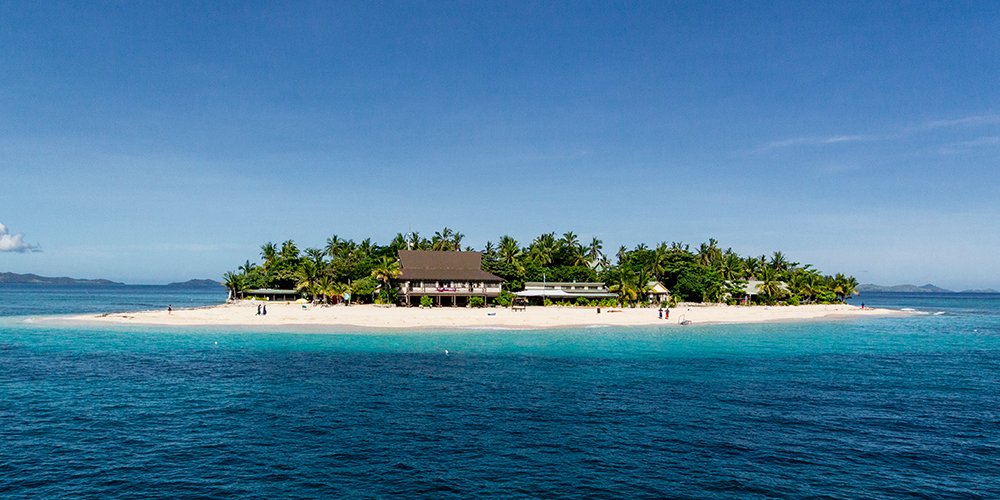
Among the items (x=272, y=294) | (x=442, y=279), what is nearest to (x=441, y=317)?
(x=442, y=279)

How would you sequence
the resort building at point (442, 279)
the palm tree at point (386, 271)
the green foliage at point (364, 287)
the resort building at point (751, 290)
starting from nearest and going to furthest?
the resort building at point (442, 279), the palm tree at point (386, 271), the green foliage at point (364, 287), the resort building at point (751, 290)

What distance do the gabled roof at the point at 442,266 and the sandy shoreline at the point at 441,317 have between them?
679 centimetres

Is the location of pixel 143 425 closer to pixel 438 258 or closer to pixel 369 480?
pixel 369 480

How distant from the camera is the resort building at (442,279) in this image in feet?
260

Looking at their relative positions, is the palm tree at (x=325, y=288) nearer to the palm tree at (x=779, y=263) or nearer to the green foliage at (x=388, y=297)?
the green foliage at (x=388, y=297)

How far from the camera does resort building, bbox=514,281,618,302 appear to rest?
275 feet

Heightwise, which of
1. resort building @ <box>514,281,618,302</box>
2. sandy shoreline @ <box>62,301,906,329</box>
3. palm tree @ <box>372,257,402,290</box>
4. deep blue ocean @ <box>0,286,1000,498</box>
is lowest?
deep blue ocean @ <box>0,286,1000,498</box>

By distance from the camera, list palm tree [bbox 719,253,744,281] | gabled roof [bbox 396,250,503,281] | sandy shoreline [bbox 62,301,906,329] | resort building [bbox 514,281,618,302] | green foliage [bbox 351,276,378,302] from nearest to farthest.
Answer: sandy shoreline [bbox 62,301,906,329] → gabled roof [bbox 396,250,503,281] → green foliage [bbox 351,276,378,302] → resort building [bbox 514,281,618,302] → palm tree [bbox 719,253,744,281]

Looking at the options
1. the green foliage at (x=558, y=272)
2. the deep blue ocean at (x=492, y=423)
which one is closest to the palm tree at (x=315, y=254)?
the green foliage at (x=558, y=272)

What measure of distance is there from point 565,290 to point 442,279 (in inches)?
789

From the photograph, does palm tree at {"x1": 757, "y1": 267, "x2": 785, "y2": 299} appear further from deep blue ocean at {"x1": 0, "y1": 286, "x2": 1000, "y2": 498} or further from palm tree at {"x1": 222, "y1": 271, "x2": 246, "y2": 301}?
palm tree at {"x1": 222, "y1": 271, "x2": 246, "y2": 301}

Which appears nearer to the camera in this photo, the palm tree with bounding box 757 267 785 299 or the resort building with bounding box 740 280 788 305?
the palm tree with bounding box 757 267 785 299

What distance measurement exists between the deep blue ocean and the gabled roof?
40967 mm

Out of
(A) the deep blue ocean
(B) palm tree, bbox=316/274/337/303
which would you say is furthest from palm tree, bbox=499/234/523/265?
(A) the deep blue ocean
